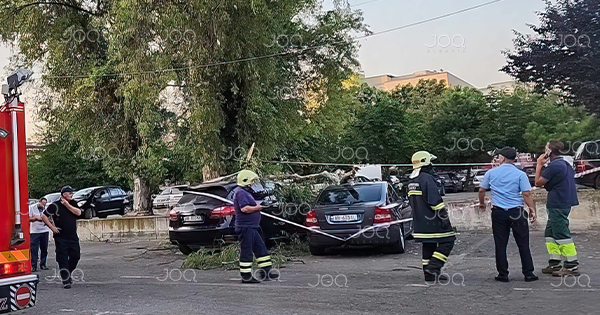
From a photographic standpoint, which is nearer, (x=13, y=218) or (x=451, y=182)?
(x=13, y=218)

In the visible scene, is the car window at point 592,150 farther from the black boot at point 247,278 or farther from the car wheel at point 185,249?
the black boot at point 247,278

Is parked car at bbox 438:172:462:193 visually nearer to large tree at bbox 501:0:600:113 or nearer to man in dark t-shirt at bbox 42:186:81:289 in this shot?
large tree at bbox 501:0:600:113

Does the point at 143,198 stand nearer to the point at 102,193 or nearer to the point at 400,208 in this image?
the point at 102,193

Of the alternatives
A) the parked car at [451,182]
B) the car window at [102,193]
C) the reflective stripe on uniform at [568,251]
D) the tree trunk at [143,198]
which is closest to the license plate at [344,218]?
the reflective stripe on uniform at [568,251]

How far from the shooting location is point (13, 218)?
5703 mm

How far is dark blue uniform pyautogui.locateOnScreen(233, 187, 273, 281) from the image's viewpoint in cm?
852

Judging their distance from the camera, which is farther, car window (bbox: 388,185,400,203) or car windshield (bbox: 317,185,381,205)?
car window (bbox: 388,185,400,203)

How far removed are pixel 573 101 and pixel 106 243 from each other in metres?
15.1

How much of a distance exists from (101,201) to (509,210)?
76.7ft

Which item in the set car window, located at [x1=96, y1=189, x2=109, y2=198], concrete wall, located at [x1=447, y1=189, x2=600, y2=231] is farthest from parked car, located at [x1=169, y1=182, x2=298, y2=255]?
car window, located at [x1=96, y1=189, x2=109, y2=198]

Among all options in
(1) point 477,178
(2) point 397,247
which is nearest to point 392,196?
(2) point 397,247

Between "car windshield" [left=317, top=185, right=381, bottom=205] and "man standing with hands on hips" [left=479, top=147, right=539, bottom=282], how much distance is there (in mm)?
3514

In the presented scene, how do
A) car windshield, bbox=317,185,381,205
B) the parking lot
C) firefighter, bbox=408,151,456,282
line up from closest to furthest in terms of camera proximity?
the parking lot
firefighter, bbox=408,151,456,282
car windshield, bbox=317,185,381,205

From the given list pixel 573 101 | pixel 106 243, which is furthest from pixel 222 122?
pixel 573 101
